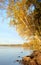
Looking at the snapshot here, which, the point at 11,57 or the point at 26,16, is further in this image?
the point at 11,57

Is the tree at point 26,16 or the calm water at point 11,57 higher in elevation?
the tree at point 26,16

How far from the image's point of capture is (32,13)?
1684 centimetres

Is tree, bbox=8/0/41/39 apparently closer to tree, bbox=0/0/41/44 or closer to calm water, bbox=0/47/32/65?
tree, bbox=0/0/41/44

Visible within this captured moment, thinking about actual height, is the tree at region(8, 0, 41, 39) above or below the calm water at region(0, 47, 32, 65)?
above

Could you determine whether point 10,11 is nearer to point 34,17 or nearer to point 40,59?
point 34,17

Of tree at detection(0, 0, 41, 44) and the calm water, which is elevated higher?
tree at detection(0, 0, 41, 44)

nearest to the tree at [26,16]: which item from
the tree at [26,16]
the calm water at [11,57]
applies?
the tree at [26,16]

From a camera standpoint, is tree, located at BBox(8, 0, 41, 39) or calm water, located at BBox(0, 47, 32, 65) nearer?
tree, located at BBox(8, 0, 41, 39)

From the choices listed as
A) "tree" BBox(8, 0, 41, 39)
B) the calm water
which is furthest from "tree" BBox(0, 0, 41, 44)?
the calm water

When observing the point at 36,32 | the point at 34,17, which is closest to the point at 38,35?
the point at 36,32

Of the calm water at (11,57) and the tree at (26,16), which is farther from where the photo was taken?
the calm water at (11,57)

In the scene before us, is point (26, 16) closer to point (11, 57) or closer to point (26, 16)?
point (26, 16)

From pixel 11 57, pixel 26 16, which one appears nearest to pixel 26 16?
pixel 26 16

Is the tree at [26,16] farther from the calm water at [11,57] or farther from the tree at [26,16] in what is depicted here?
the calm water at [11,57]
